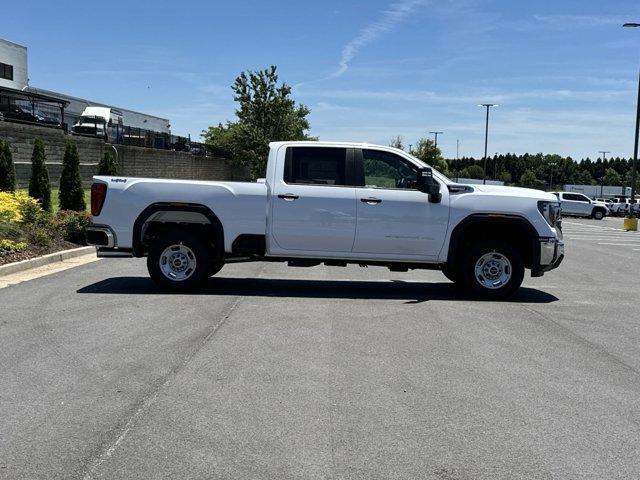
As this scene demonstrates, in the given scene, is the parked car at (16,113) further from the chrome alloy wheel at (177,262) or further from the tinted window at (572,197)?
the tinted window at (572,197)

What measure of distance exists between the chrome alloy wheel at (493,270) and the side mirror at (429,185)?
3.81ft

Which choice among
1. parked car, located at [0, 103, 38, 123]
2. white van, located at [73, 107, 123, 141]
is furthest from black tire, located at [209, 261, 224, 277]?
white van, located at [73, 107, 123, 141]

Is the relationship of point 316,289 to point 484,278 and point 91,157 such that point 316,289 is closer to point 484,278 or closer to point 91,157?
point 484,278

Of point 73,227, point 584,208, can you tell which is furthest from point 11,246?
point 584,208

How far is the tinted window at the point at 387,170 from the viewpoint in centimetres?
940

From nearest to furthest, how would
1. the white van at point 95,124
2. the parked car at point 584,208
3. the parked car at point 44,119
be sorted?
the parked car at point 44,119 → the white van at point 95,124 → the parked car at point 584,208

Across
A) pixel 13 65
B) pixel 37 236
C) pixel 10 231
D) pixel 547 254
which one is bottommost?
pixel 37 236

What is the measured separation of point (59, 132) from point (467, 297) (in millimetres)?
22196

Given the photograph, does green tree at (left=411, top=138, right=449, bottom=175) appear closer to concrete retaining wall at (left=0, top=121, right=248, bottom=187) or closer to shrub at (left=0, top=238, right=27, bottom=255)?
concrete retaining wall at (left=0, top=121, right=248, bottom=187)

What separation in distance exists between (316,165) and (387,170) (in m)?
1.04

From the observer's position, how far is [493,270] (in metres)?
9.49

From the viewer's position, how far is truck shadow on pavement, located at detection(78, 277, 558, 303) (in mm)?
9438

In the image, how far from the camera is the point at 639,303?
970 cm

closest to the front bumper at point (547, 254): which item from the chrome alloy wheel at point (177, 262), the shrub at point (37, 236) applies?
the chrome alloy wheel at point (177, 262)
